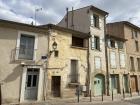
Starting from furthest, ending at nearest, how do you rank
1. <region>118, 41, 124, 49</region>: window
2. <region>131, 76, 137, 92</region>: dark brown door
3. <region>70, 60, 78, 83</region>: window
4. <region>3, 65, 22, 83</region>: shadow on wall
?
<region>131, 76, 137, 92</region>: dark brown door, <region>118, 41, 124, 49</region>: window, <region>70, 60, 78, 83</region>: window, <region>3, 65, 22, 83</region>: shadow on wall

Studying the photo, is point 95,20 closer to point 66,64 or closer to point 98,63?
point 98,63

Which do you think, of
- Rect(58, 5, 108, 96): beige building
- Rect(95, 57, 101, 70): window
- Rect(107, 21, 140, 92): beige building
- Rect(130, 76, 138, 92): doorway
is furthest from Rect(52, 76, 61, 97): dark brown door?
Rect(130, 76, 138, 92): doorway

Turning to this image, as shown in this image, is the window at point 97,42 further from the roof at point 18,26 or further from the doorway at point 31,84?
the doorway at point 31,84

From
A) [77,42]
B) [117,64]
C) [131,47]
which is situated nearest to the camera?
[77,42]

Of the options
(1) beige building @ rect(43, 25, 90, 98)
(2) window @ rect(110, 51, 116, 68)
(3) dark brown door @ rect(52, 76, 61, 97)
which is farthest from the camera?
(2) window @ rect(110, 51, 116, 68)

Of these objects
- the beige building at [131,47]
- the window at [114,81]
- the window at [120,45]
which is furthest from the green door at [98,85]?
the beige building at [131,47]

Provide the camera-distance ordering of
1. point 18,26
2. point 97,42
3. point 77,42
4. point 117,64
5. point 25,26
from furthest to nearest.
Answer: point 117,64
point 97,42
point 77,42
point 25,26
point 18,26

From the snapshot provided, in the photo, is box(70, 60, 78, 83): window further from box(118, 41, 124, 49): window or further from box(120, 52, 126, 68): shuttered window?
box(118, 41, 124, 49): window

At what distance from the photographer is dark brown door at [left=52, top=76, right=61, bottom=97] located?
1692 centimetres

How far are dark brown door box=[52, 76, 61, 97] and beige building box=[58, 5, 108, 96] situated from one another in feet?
12.2

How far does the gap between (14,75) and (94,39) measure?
10.3 meters

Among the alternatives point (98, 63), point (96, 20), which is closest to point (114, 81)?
point (98, 63)

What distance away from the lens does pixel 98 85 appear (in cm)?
2105

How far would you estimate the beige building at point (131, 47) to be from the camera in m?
26.5
